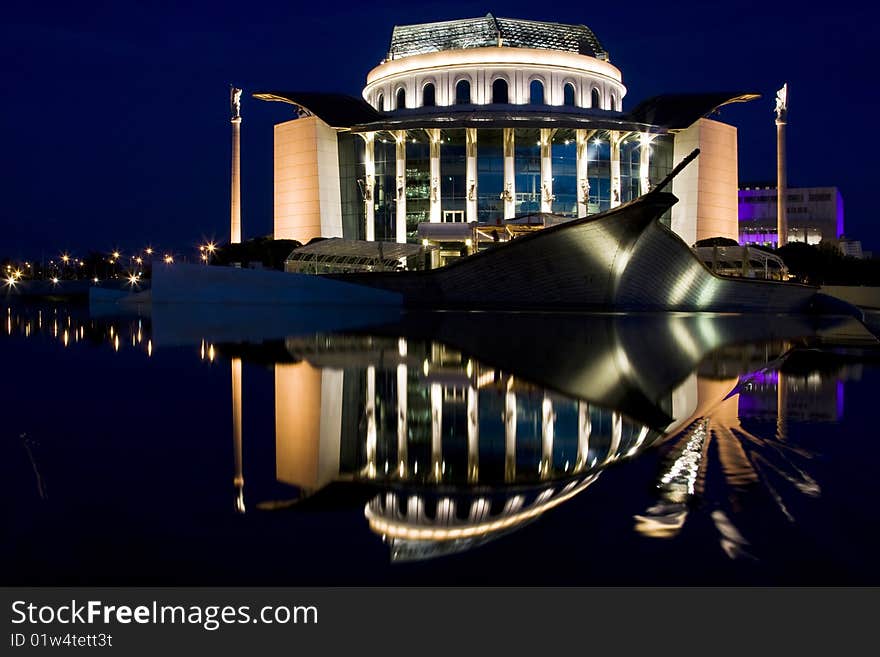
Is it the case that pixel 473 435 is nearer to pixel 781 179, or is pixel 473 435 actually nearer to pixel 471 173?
pixel 471 173

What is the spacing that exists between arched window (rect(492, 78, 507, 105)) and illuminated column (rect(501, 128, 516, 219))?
658cm

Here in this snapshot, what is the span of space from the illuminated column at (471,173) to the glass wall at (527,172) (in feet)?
9.41

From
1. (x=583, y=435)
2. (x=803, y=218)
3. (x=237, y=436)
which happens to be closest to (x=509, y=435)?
(x=583, y=435)

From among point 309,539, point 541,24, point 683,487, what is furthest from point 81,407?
point 541,24

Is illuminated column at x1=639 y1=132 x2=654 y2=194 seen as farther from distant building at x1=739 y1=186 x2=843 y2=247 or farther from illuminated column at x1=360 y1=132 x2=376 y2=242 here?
distant building at x1=739 y1=186 x2=843 y2=247

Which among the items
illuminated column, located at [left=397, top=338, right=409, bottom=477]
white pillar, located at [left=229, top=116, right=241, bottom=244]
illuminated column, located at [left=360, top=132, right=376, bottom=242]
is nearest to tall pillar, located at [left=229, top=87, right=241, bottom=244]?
white pillar, located at [left=229, top=116, right=241, bottom=244]

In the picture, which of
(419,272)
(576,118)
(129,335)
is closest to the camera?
(129,335)

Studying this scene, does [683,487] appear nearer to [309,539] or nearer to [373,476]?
[373,476]

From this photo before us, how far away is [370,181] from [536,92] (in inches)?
574

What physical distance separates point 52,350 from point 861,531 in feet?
56.9

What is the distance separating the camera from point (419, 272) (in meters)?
39.7

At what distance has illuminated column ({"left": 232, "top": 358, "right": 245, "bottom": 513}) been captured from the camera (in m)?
5.18

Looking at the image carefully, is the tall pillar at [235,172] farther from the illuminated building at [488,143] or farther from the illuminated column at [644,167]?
the illuminated column at [644,167]

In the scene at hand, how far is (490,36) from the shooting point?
6369 centimetres
